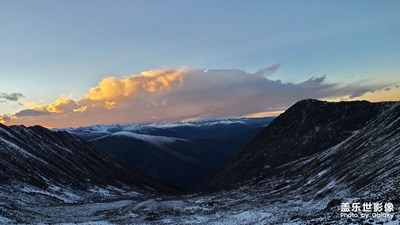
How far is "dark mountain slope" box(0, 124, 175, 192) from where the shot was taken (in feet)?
336

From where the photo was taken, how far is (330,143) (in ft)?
401

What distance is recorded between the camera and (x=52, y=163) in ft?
421

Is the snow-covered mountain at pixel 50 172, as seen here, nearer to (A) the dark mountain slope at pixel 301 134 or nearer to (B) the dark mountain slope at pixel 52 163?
(B) the dark mountain slope at pixel 52 163

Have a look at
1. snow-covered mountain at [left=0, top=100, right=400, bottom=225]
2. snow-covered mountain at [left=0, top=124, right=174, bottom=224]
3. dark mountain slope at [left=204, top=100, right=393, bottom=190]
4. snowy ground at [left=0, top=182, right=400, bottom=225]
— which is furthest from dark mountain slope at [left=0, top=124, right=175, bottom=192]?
dark mountain slope at [left=204, top=100, right=393, bottom=190]

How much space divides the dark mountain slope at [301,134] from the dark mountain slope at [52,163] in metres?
46.3

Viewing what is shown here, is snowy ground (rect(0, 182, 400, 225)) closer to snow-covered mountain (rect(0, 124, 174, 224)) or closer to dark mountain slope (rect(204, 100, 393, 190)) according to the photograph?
snow-covered mountain (rect(0, 124, 174, 224))

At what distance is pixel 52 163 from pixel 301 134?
102 metres

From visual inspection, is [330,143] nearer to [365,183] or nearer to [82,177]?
[365,183]

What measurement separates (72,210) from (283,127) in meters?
128

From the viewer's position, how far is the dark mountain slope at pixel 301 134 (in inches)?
5094

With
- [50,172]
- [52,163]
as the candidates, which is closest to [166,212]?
[50,172]

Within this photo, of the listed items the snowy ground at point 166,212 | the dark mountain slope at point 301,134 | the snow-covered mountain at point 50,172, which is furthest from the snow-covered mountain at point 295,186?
the snow-covered mountain at point 50,172

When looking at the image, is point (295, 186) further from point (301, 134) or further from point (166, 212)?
point (301, 134)

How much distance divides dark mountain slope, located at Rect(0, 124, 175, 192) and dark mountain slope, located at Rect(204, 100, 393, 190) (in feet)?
152
